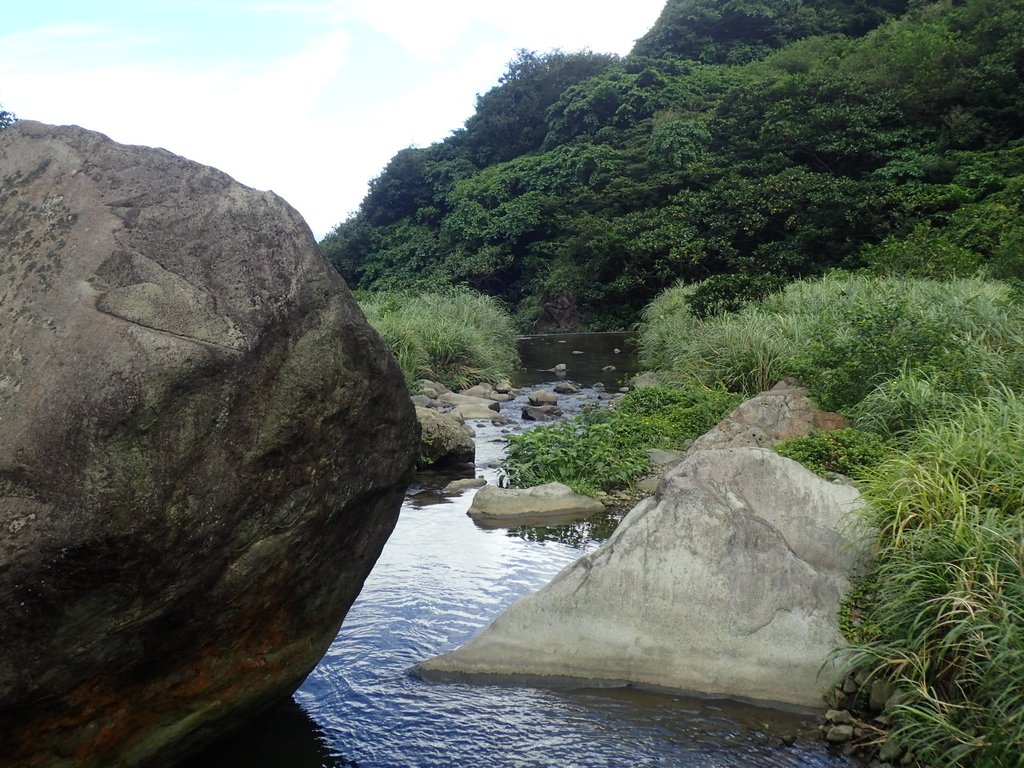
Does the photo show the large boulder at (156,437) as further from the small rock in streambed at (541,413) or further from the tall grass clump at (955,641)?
the small rock in streambed at (541,413)

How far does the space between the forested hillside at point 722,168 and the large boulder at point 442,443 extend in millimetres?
7485

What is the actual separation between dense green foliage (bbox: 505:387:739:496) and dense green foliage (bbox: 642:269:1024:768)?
159 centimetres

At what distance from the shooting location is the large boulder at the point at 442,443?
413 inches

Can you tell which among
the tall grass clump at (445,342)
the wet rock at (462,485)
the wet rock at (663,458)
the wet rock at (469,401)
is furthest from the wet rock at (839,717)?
the tall grass clump at (445,342)

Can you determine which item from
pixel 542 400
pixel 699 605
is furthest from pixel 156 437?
pixel 542 400

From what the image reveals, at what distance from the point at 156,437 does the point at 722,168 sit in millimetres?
29635

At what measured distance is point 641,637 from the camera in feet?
16.5

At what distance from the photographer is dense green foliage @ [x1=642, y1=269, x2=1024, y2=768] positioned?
3881 mm

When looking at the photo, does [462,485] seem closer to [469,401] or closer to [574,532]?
[574,532]

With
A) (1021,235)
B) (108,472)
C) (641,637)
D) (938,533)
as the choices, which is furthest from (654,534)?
(1021,235)

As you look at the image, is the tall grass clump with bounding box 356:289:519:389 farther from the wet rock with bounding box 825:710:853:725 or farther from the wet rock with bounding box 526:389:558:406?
the wet rock with bounding box 825:710:853:725

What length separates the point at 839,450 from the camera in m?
7.18

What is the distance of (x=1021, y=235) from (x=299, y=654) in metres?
16.1

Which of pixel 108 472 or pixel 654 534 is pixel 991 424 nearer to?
pixel 654 534
